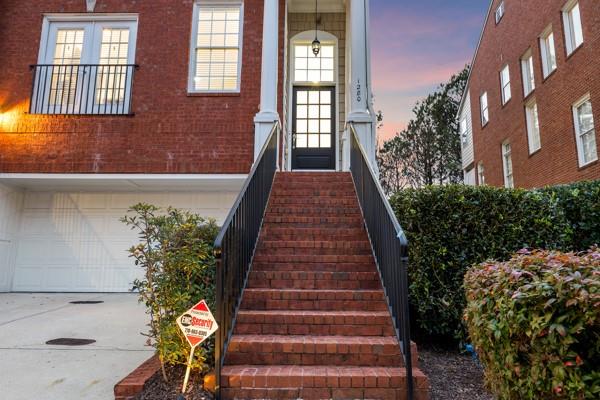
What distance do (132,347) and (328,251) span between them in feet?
7.52

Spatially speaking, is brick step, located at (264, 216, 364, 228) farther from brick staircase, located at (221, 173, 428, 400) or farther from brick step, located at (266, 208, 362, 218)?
brick step, located at (266, 208, 362, 218)

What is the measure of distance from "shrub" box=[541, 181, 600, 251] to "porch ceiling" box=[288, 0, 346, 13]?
596 cm

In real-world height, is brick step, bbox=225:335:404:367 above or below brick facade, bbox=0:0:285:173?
below

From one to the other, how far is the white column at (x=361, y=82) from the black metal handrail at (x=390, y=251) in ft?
5.15

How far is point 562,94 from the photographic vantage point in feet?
29.9

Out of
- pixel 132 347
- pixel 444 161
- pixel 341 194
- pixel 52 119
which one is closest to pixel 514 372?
pixel 132 347

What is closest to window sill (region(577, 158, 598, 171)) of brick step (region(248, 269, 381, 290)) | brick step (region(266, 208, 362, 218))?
brick step (region(266, 208, 362, 218))

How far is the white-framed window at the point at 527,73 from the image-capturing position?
1073 cm

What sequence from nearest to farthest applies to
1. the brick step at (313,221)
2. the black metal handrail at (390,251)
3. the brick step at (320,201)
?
Answer: the black metal handrail at (390,251) < the brick step at (313,221) < the brick step at (320,201)

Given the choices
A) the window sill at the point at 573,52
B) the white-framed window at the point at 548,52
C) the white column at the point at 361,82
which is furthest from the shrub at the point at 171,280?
the white-framed window at the point at 548,52

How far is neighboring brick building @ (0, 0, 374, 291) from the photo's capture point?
7.00 m

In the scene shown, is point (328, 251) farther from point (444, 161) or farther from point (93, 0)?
point (444, 161)

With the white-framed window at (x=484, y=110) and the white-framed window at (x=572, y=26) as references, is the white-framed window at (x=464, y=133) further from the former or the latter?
the white-framed window at (x=572, y=26)

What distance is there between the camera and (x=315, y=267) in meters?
4.20
